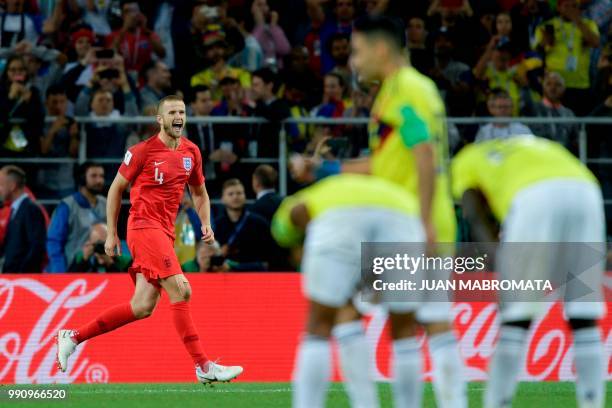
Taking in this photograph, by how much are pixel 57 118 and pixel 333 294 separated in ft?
28.6

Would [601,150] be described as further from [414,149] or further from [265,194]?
[414,149]

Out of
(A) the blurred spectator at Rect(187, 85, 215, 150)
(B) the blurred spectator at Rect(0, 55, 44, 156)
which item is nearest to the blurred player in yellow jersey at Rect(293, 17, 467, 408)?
(A) the blurred spectator at Rect(187, 85, 215, 150)

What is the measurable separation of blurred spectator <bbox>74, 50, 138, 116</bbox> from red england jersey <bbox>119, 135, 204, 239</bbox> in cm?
405

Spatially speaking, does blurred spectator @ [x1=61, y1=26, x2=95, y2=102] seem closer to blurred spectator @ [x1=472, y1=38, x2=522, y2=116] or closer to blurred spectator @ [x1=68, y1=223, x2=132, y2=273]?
blurred spectator @ [x1=68, y1=223, x2=132, y2=273]

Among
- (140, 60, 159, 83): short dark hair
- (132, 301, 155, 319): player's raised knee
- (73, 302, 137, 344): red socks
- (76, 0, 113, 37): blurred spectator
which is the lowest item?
(73, 302, 137, 344): red socks

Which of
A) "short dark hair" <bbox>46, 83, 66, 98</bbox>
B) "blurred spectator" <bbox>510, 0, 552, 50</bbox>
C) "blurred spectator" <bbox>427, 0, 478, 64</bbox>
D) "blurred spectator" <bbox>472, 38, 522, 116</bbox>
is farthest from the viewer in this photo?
"blurred spectator" <bbox>510, 0, 552, 50</bbox>

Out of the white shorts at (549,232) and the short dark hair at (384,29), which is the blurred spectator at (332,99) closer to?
the short dark hair at (384,29)

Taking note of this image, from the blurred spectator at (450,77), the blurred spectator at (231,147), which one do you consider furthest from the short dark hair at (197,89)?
the blurred spectator at (450,77)

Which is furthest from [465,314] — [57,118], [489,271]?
[57,118]

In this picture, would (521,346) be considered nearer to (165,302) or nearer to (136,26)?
(165,302)

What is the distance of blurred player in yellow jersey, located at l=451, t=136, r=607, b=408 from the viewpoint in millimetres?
6582

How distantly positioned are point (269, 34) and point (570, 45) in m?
3.82

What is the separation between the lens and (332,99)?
15.6 m

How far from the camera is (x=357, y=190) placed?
6.25 metres
